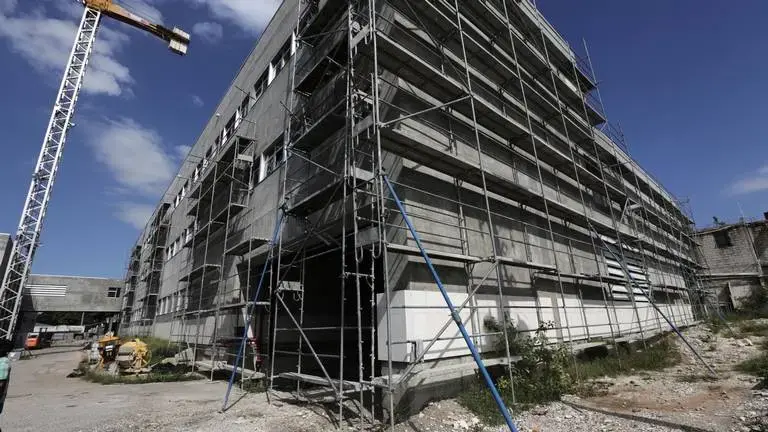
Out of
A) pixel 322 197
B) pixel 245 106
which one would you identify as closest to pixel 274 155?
pixel 322 197

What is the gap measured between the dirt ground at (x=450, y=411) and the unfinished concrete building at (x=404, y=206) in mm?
715

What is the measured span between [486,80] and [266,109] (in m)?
7.99

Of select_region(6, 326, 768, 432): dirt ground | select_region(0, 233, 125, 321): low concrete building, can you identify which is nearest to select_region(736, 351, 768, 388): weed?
select_region(6, 326, 768, 432): dirt ground

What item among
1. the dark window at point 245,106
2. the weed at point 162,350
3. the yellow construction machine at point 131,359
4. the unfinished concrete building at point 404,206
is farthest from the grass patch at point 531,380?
the weed at point 162,350

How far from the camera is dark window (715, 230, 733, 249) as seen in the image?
89.0ft

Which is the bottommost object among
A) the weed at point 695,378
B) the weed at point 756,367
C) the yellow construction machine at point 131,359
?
the weed at point 695,378

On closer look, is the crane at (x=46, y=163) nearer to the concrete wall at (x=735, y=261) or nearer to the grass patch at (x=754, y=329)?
the grass patch at (x=754, y=329)

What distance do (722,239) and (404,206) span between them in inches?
1248

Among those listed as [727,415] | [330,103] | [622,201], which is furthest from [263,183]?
[622,201]

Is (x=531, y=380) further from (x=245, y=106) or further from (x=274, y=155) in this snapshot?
(x=245, y=106)

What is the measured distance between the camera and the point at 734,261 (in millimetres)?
26391

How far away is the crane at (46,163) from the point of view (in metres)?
24.5

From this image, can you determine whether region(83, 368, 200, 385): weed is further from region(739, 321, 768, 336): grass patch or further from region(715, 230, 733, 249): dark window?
region(715, 230, 733, 249): dark window

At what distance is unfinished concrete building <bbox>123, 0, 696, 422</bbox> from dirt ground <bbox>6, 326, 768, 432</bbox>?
715 mm
